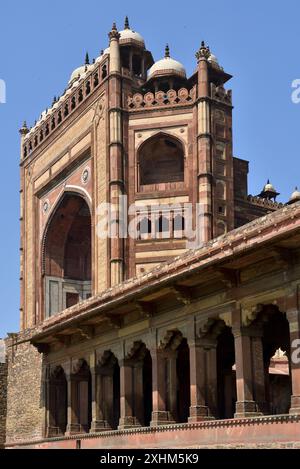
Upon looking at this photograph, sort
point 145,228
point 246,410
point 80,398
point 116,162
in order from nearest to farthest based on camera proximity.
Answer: point 246,410, point 80,398, point 145,228, point 116,162

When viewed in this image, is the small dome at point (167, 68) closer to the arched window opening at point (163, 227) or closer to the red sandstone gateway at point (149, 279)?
the red sandstone gateway at point (149, 279)

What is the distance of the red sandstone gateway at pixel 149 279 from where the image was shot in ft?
47.8

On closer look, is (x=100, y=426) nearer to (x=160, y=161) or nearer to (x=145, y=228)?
(x=145, y=228)

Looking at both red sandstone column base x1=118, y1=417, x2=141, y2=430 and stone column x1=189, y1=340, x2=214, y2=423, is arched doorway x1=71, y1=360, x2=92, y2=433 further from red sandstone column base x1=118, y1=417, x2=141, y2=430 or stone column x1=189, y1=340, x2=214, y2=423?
stone column x1=189, y1=340, x2=214, y2=423

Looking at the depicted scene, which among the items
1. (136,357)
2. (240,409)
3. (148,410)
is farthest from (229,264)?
(148,410)

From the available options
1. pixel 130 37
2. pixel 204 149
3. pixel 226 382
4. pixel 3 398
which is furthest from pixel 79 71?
pixel 226 382

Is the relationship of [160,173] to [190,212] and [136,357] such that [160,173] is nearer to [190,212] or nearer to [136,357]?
[190,212]

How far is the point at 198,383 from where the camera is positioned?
52.1ft

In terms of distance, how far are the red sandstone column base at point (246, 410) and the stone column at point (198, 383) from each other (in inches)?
58.0

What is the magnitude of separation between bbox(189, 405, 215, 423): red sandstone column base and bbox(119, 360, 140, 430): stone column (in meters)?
2.82

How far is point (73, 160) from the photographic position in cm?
3394

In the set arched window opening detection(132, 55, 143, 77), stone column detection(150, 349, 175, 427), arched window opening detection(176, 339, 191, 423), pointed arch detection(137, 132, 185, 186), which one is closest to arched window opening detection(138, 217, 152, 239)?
pointed arch detection(137, 132, 185, 186)

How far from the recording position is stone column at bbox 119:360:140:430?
18219 millimetres

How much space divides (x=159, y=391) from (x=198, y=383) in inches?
59.6
